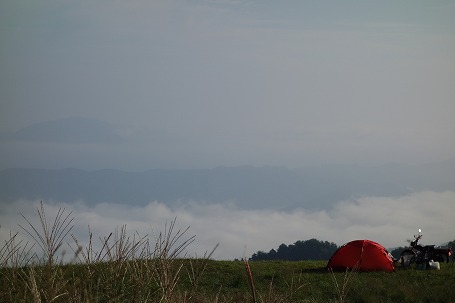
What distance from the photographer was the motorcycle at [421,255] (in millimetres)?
23188

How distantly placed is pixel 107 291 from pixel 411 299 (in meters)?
10.8

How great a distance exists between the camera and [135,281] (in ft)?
30.8

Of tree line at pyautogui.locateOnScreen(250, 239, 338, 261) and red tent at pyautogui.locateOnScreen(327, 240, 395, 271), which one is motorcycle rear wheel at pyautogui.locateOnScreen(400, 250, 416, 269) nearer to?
red tent at pyautogui.locateOnScreen(327, 240, 395, 271)

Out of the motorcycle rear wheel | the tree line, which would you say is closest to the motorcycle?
the motorcycle rear wheel

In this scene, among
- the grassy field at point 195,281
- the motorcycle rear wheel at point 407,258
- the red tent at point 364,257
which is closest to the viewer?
the grassy field at point 195,281

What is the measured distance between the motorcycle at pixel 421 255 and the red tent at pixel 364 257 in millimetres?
607

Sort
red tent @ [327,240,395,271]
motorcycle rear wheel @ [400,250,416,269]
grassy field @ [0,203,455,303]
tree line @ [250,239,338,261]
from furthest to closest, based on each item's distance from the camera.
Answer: tree line @ [250,239,338,261] → motorcycle rear wheel @ [400,250,416,269] → red tent @ [327,240,395,271] → grassy field @ [0,203,455,303]

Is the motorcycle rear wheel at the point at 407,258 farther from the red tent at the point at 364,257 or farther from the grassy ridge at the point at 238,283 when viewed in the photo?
the grassy ridge at the point at 238,283

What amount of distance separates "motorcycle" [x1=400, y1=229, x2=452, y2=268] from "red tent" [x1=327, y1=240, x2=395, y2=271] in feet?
1.99

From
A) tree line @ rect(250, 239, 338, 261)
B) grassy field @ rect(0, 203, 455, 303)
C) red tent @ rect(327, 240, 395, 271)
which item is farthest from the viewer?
tree line @ rect(250, 239, 338, 261)

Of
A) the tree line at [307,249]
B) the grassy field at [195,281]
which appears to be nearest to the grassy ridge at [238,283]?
the grassy field at [195,281]

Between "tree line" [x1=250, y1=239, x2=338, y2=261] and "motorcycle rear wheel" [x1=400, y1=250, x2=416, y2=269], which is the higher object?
"tree line" [x1=250, y1=239, x2=338, y2=261]

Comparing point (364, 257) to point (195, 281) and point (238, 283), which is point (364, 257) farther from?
point (195, 281)

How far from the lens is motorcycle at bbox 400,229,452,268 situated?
913 inches
